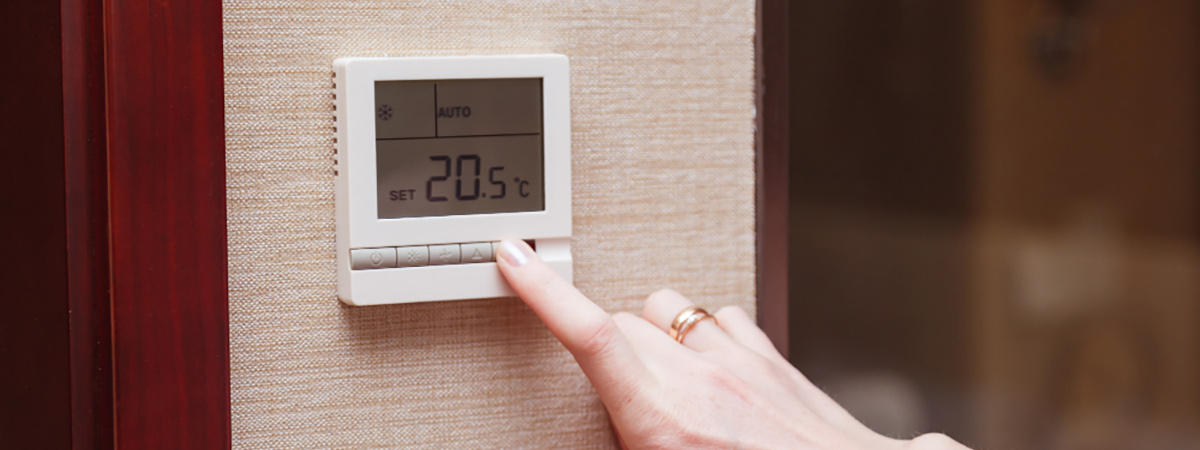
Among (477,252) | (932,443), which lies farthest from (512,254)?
(932,443)

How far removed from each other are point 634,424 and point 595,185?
0.14 metres

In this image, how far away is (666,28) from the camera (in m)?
0.49

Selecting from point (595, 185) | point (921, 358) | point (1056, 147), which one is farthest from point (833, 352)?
point (1056, 147)

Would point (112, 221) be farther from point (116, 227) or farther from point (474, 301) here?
point (474, 301)

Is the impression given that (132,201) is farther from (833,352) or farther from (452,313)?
(833,352)

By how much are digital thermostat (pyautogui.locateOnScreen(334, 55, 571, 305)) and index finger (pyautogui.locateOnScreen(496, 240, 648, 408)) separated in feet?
0.04

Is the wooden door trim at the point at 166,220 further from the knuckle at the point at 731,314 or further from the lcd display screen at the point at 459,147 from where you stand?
the knuckle at the point at 731,314

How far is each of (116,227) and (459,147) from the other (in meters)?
0.17

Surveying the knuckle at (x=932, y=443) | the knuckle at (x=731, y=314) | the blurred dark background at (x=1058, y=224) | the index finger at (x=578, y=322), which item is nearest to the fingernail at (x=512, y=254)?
the index finger at (x=578, y=322)

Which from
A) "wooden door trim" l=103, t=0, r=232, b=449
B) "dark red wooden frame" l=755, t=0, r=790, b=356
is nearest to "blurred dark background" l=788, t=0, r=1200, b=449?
"dark red wooden frame" l=755, t=0, r=790, b=356

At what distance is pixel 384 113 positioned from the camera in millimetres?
428

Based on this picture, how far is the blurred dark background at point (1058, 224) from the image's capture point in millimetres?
1530

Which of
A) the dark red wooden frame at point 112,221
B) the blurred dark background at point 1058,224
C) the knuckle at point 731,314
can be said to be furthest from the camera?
the blurred dark background at point 1058,224

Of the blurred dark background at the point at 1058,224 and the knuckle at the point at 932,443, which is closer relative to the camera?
the knuckle at the point at 932,443
